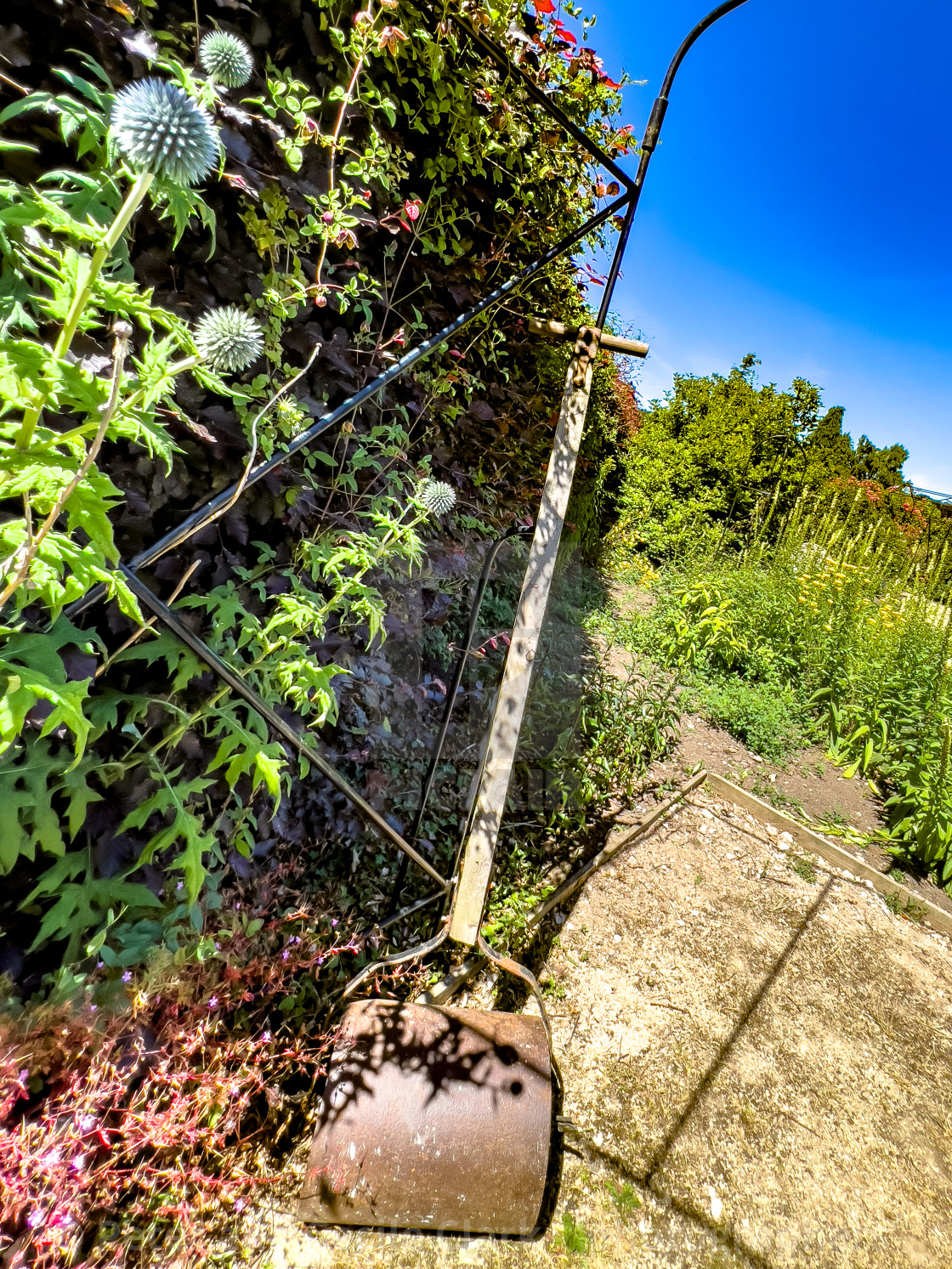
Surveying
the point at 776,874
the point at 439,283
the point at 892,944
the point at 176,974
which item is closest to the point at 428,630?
the point at 439,283

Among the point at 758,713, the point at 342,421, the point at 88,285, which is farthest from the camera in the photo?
the point at 758,713

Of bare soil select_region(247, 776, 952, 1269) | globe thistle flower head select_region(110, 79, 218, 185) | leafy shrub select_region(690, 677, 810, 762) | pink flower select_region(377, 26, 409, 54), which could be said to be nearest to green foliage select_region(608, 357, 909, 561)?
leafy shrub select_region(690, 677, 810, 762)

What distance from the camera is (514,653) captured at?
205 cm

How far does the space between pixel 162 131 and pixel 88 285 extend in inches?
16.0

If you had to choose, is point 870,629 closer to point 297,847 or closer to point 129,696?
point 297,847

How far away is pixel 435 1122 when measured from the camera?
144 centimetres

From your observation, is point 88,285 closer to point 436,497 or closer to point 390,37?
point 436,497

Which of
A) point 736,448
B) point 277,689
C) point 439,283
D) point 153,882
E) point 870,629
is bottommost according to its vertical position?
point 153,882

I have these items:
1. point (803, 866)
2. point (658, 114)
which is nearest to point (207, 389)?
point (658, 114)

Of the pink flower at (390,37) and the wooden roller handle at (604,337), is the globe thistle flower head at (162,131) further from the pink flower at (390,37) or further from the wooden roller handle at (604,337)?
the wooden roller handle at (604,337)

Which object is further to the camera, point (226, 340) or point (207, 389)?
point (207, 389)

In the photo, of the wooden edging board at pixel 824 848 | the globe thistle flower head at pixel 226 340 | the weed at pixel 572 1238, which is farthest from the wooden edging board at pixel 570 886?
the globe thistle flower head at pixel 226 340

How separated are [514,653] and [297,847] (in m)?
1.14

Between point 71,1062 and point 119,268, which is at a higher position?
point 119,268
